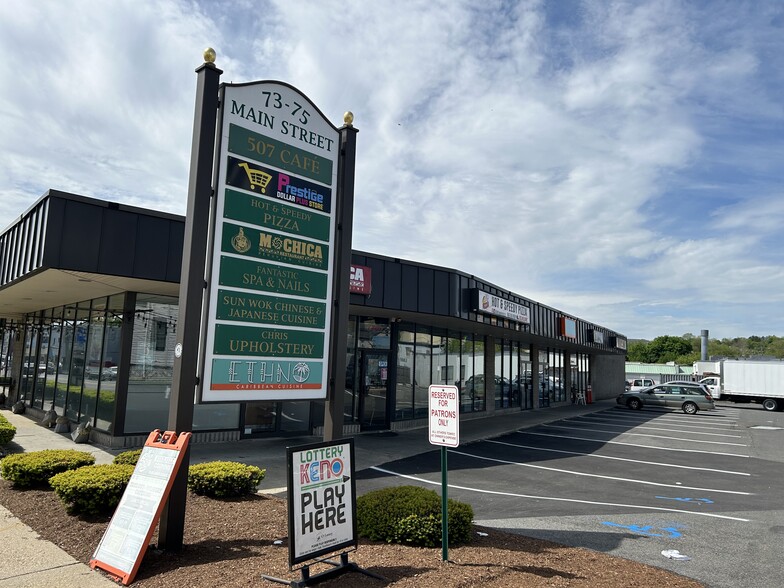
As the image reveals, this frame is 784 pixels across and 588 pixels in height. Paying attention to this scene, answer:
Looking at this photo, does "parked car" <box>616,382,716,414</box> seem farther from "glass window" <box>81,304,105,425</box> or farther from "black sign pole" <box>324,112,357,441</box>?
"black sign pole" <box>324,112,357,441</box>

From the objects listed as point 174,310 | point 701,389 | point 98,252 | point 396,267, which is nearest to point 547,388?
point 701,389

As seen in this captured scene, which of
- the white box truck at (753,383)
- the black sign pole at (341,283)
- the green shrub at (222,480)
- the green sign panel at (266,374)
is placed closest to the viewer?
the green sign panel at (266,374)

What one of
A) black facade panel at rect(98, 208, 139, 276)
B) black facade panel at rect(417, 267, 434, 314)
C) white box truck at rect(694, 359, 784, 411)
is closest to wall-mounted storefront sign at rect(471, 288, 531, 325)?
black facade panel at rect(417, 267, 434, 314)

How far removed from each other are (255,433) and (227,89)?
33.9ft

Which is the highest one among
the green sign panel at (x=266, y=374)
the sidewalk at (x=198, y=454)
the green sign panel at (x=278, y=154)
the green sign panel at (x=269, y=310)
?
the green sign panel at (x=278, y=154)

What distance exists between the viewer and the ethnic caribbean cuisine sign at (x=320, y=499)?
15.8ft

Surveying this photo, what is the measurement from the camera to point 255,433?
1459cm

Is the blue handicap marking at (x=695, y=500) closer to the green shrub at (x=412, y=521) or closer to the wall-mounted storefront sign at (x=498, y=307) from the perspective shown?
the green shrub at (x=412, y=521)

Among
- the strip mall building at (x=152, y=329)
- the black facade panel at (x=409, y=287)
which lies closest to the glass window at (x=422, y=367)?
the strip mall building at (x=152, y=329)

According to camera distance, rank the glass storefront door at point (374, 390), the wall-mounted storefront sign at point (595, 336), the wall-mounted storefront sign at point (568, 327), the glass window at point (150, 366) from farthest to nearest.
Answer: the wall-mounted storefront sign at point (595, 336)
the wall-mounted storefront sign at point (568, 327)
the glass storefront door at point (374, 390)
the glass window at point (150, 366)

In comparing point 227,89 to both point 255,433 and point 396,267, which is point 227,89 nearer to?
point 396,267

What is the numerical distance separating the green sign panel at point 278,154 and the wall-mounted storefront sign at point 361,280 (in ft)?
20.8

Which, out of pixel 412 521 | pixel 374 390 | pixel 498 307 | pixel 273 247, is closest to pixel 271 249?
pixel 273 247

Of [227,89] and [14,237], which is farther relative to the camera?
[14,237]
